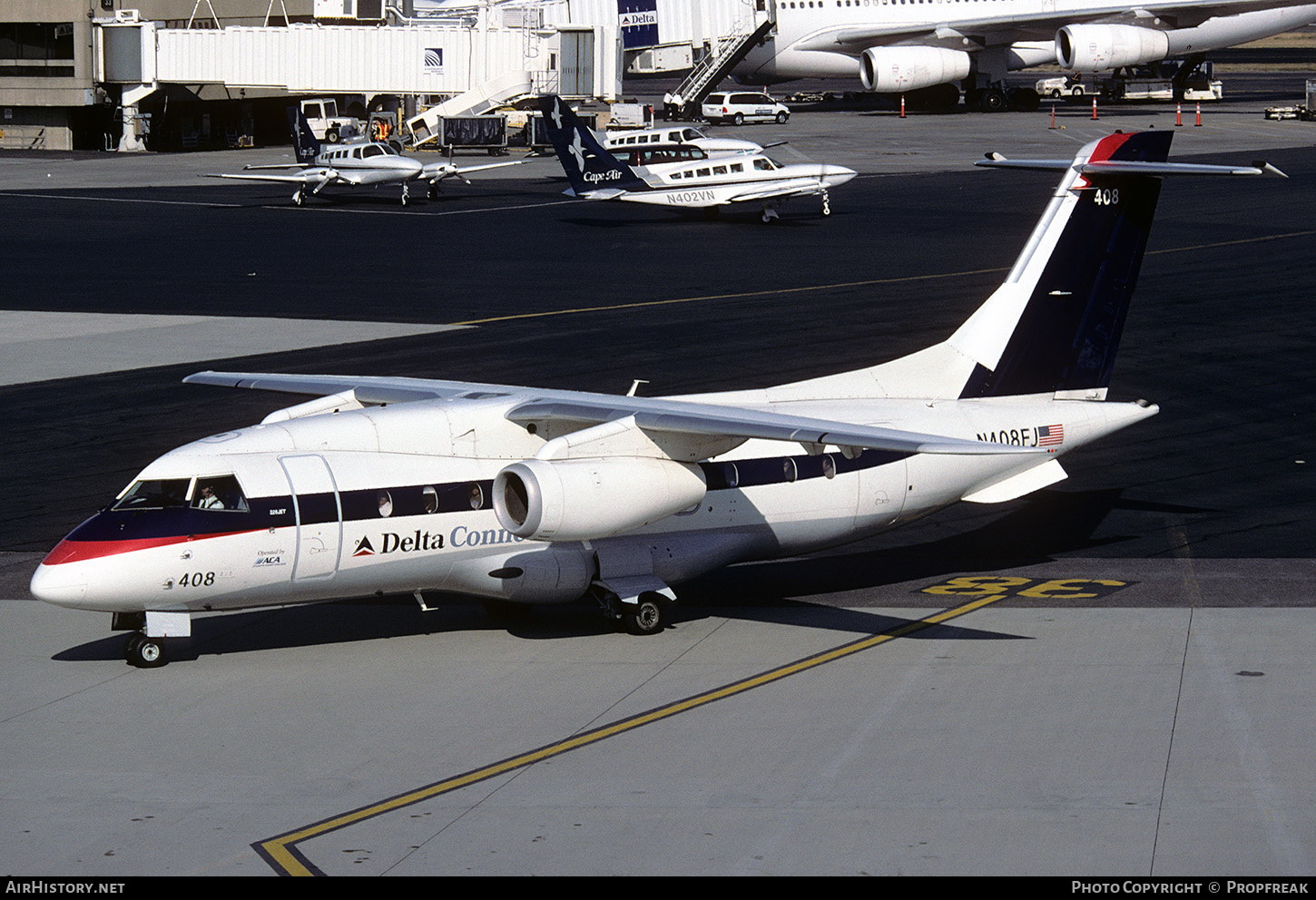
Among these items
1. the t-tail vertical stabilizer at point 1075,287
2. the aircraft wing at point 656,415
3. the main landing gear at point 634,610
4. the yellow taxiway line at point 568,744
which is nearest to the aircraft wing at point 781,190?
the t-tail vertical stabilizer at point 1075,287

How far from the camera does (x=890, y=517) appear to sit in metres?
21.8

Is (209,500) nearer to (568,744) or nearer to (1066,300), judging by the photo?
(568,744)

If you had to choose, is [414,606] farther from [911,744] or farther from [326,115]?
[326,115]

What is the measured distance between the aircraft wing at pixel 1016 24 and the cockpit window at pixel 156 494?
81523 mm

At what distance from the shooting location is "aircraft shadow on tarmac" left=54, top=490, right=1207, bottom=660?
68.3 feet

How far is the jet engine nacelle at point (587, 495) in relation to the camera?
1838 cm

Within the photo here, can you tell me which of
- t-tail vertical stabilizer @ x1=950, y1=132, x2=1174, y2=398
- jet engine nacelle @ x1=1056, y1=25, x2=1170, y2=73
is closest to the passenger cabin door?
t-tail vertical stabilizer @ x1=950, y1=132, x2=1174, y2=398

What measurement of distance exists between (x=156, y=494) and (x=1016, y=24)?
269 ft

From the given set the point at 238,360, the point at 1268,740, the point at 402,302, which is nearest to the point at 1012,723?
the point at 1268,740

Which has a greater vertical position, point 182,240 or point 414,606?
point 182,240

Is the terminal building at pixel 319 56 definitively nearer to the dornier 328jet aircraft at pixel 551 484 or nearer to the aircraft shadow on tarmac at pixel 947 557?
the aircraft shadow on tarmac at pixel 947 557

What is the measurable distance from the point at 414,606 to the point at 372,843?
8.17 m
